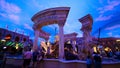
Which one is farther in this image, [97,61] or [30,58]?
[30,58]

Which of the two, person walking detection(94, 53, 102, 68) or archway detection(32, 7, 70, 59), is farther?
archway detection(32, 7, 70, 59)

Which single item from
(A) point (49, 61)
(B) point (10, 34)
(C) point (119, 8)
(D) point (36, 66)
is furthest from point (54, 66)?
(B) point (10, 34)

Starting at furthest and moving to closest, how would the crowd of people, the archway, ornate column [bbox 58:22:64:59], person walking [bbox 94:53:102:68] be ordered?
the archway < ornate column [bbox 58:22:64:59] < the crowd of people < person walking [bbox 94:53:102:68]

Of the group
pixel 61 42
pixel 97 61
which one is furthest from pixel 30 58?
pixel 97 61

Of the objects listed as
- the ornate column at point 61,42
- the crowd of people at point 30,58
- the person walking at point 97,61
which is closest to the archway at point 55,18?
the ornate column at point 61,42

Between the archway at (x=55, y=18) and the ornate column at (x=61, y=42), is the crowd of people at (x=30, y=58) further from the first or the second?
the archway at (x=55, y=18)

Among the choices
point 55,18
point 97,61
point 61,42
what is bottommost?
point 97,61

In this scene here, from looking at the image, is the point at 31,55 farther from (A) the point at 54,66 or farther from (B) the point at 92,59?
(B) the point at 92,59

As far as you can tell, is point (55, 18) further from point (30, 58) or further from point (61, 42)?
point (30, 58)

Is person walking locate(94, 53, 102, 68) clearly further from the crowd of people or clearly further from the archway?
the crowd of people

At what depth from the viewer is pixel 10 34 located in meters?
35.9

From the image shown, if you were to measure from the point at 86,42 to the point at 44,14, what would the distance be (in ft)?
15.2

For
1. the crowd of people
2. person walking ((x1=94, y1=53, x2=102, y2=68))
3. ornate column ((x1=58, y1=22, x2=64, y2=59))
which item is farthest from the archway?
person walking ((x1=94, y1=53, x2=102, y2=68))

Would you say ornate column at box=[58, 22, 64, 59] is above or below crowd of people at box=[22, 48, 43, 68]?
above
